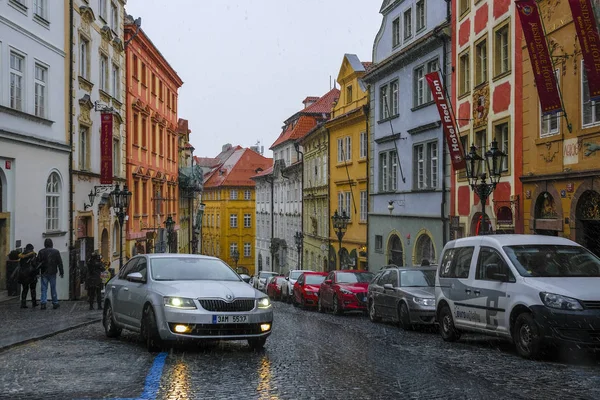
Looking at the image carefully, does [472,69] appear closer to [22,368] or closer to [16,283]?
[16,283]

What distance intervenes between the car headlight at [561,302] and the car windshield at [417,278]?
7.31m

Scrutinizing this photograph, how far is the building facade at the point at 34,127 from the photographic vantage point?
23.2 meters

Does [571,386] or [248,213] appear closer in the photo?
[571,386]

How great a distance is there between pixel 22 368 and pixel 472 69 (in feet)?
67.5

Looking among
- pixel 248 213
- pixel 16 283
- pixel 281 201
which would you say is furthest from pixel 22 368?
pixel 248 213

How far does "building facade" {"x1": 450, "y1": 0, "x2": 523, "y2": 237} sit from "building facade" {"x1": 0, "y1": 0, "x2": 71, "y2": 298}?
13907 mm

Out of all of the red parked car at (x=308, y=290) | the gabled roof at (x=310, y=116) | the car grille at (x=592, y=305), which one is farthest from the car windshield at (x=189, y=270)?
the gabled roof at (x=310, y=116)

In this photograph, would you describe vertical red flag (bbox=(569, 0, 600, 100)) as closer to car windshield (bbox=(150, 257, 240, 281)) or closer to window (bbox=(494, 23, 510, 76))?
window (bbox=(494, 23, 510, 76))

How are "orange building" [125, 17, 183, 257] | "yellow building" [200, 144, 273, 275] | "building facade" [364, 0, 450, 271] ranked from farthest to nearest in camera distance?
"yellow building" [200, 144, 273, 275] → "orange building" [125, 17, 183, 257] → "building facade" [364, 0, 450, 271]

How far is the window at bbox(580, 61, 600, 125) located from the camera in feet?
61.2

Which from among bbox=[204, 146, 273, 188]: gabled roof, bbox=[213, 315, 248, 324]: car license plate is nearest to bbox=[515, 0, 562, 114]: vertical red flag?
bbox=[213, 315, 248, 324]: car license plate

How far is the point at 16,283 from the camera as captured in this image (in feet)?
75.7

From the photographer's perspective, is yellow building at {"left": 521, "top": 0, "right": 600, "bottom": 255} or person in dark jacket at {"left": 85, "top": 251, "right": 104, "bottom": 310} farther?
person in dark jacket at {"left": 85, "top": 251, "right": 104, "bottom": 310}

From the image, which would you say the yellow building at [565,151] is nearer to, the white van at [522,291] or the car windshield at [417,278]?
the car windshield at [417,278]
